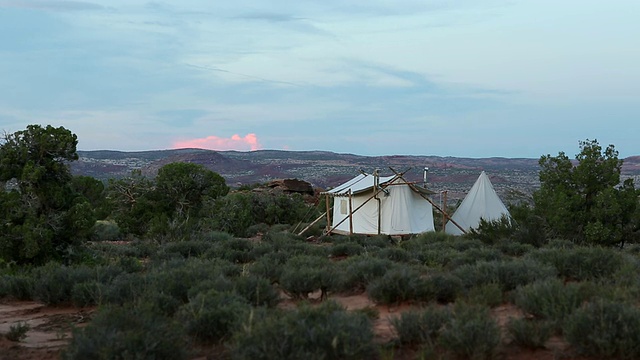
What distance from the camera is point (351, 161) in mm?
87750

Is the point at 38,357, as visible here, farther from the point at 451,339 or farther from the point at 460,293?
the point at 460,293

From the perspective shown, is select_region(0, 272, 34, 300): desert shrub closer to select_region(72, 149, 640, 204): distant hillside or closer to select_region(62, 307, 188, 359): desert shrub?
select_region(62, 307, 188, 359): desert shrub

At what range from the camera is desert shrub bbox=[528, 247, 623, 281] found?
29.1 ft

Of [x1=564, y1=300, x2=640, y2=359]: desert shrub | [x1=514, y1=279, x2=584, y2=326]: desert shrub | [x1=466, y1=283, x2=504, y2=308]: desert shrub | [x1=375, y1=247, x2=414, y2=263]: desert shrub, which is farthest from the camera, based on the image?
[x1=375, y1=247, x2=414, y2=263]: desert shrub

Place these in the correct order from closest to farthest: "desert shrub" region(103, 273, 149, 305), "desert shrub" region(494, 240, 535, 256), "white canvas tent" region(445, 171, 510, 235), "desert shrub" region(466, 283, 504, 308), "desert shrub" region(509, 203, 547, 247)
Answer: "desert shrub" region(466, 283, 504, 308), "desert shrub" region(103, 273, 149, 305), "desert shrub" region(494, 240, 535, 256), "desert shrub" region(509, 203, 547, 247), "white canvas tent" region(445, 171, 510, 235)

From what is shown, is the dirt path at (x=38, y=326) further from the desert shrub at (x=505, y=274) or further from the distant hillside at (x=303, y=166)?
the distant hillside at (x=303, y=166)

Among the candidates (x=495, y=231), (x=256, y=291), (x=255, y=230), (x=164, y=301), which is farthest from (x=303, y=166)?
(x=164, y=301)

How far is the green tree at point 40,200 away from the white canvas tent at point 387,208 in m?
12.4

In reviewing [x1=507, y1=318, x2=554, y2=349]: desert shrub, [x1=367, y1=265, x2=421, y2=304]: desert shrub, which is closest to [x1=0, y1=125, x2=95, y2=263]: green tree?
[x1=367, y1=265, x2=421, y2=304]: desert shrub

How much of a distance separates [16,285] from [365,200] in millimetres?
15077

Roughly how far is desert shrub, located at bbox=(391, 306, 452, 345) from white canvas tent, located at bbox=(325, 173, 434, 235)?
16530 mm

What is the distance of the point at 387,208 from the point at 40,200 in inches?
532

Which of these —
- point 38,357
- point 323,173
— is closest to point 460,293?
point 38,357

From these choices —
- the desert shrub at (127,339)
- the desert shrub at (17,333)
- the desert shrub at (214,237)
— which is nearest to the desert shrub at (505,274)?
the desert shrub at (127,339)
